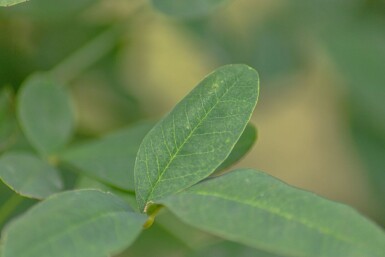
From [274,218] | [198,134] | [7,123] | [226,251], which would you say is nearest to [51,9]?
[7,123]

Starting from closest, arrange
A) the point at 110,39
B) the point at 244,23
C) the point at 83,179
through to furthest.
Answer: the point at 83,179 < the point at 110,39 < the point at 244,23

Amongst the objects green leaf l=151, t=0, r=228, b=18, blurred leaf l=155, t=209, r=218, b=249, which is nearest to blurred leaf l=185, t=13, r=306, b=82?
blurred leaf l=155, t=209, r=218, b=249

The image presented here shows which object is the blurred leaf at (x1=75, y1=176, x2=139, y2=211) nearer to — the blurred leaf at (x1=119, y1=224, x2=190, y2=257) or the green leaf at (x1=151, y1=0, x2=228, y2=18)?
the green leaf at (x1=151, y1=0, x2=228, y2=18)

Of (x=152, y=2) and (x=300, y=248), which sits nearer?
(x=300, y=248)

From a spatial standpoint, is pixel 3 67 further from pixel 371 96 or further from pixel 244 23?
pixel 371 96

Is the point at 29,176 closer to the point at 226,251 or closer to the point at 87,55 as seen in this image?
the point at 226,251

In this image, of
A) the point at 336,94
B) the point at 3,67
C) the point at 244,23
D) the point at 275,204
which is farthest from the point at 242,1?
the point at 275,204
